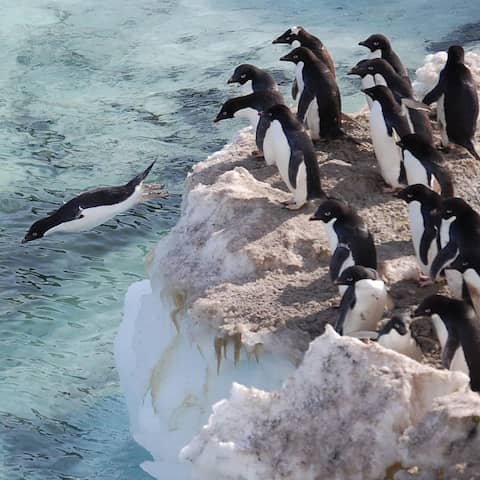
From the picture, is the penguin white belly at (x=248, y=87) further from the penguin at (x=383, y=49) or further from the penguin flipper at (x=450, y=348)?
the penguin flipper at (x=450, y=348)

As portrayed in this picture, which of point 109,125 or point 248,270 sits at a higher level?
point 248,270

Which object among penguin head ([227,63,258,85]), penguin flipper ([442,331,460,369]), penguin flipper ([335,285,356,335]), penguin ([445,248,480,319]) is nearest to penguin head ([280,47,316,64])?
penguin head ([227,63,258,85])

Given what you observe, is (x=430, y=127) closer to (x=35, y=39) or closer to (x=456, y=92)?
(x=456, y=92)

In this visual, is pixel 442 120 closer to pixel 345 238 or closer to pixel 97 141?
pixel 345 238

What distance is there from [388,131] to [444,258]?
1.38 metres

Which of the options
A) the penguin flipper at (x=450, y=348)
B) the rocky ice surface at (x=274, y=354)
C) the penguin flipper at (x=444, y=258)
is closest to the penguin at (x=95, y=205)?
the rocky ice surface at (x=274, y=354)

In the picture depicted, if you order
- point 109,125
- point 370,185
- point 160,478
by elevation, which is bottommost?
point 109,125

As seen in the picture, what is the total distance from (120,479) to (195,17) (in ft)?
30.7

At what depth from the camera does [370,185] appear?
22.0 ft

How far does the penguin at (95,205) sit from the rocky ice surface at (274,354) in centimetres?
122

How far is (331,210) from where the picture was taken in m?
5.75

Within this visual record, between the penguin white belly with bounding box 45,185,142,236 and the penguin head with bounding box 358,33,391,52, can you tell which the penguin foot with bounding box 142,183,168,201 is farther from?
the penguin head with bounding box 358,33,391,52

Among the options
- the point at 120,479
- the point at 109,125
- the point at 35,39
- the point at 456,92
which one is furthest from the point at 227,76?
the point at 120,479

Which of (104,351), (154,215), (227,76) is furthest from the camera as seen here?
(227,76)
